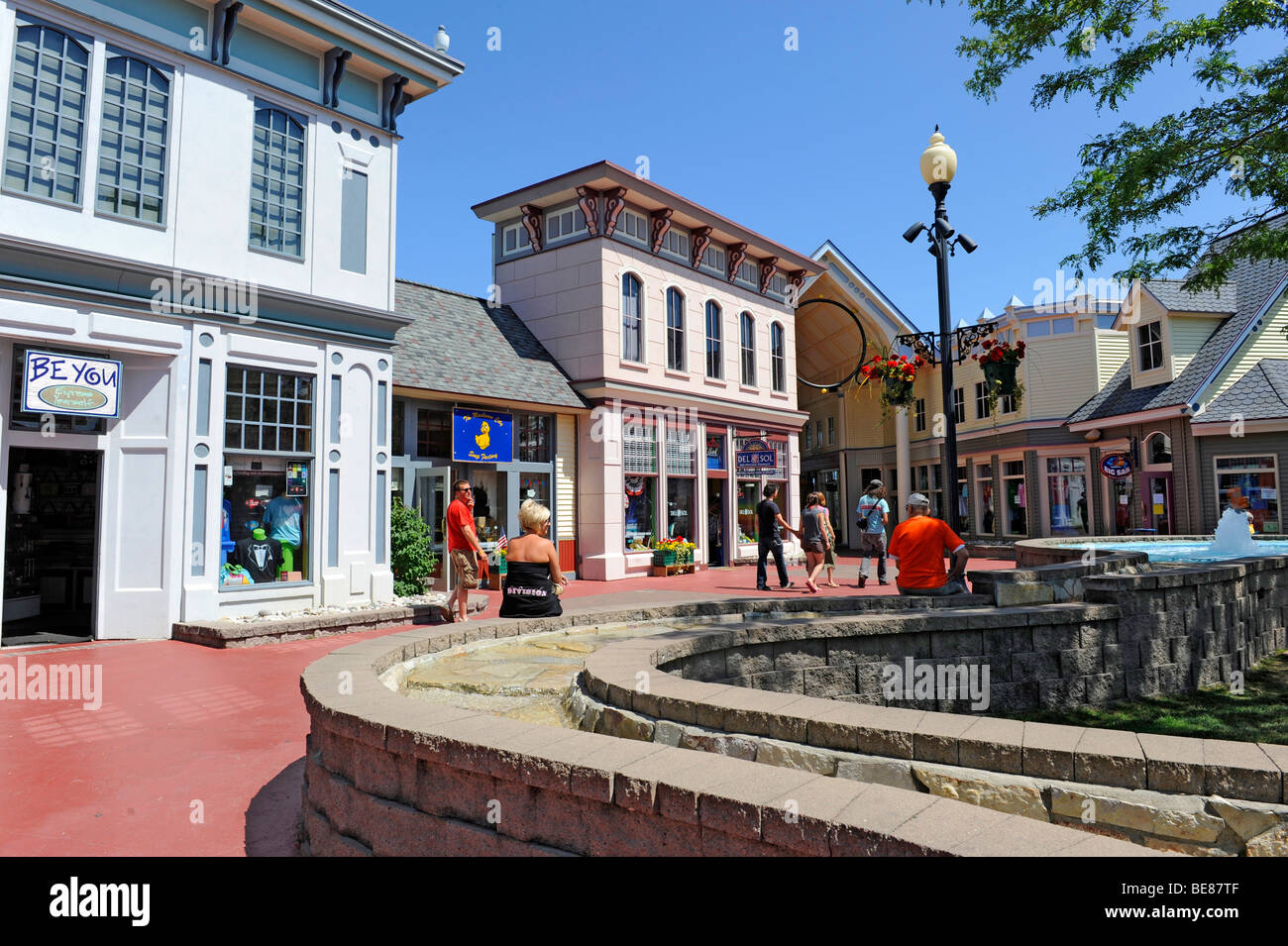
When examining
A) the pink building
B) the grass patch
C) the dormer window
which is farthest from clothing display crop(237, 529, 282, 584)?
the dormer window

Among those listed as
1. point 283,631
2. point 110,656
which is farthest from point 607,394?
point 110,656

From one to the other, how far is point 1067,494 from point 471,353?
2064cm

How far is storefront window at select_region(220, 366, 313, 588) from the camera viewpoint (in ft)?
38.5

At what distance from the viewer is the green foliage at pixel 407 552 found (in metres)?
14.0

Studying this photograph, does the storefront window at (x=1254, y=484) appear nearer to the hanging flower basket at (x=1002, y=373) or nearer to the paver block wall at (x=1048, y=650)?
the hanging flower basket at (x=1002, y=373)

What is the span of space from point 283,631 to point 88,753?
4733 mm

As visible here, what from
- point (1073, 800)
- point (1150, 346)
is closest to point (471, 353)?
point (1073, 800)

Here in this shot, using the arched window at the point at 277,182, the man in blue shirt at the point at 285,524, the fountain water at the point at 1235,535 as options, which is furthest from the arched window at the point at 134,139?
the fountain water at the point at 1235,535

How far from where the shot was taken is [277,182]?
12.3 metres

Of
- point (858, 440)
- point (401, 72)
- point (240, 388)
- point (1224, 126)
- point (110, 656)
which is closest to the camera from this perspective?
point (110, 656)

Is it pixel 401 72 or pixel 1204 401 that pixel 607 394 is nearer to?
pixel 401 72

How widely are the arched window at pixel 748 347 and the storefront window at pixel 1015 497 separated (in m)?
11.1
